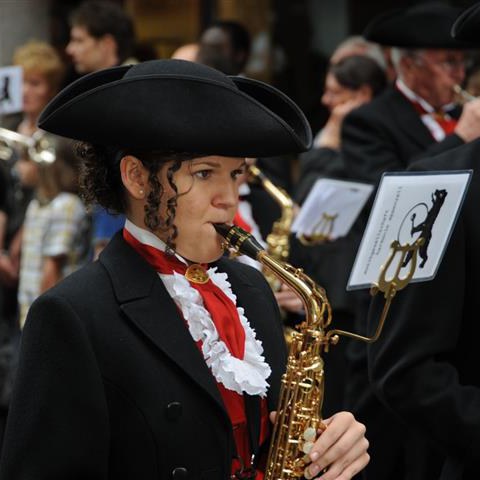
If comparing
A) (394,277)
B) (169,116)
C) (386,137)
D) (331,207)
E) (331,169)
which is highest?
(169,116)

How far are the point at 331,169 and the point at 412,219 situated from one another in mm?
3468

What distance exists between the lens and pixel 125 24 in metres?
7.25

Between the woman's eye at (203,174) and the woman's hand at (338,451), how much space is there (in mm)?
657

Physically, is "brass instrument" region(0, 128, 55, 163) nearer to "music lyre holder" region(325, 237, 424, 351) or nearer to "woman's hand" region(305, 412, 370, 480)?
"music lyre holder" region(325, 237, 424, 351)

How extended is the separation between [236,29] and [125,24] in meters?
0.78

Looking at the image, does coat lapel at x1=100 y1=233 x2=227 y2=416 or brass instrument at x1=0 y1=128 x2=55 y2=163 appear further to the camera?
brass instrument at x1=0 y1=128 x2=55 y2=163

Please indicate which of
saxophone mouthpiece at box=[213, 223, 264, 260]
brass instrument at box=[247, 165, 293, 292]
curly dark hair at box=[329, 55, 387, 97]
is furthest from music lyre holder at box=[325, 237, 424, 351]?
curly dark hair at box=[329, 55, 387, 97]

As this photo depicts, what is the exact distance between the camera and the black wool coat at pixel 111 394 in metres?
2.65

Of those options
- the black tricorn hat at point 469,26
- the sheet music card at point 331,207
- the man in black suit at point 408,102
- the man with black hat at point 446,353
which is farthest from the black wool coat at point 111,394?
the man in black suit at point 408,102

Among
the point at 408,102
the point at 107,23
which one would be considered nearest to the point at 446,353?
the point at 408,102

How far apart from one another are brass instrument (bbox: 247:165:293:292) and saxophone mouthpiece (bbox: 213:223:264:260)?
2142 millimetres

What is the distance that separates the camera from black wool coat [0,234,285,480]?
2.65 meters

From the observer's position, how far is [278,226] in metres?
5.22

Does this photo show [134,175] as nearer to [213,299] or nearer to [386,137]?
[213,299]
